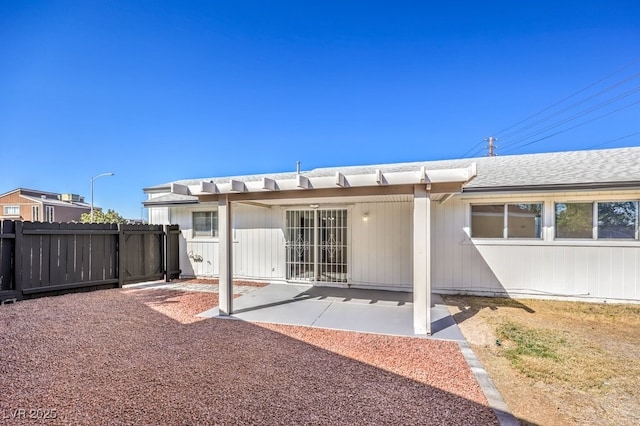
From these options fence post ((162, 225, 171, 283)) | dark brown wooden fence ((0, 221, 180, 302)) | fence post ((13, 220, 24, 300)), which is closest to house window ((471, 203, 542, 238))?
fence post ((162, 225, 171, 283))

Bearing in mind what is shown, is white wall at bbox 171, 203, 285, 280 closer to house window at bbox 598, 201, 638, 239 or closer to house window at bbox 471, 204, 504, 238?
house window at bbox 471, 204, 504, 238

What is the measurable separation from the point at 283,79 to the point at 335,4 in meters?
3.34

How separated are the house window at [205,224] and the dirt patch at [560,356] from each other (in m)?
7.66

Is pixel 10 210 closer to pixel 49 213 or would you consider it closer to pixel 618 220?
pixel 49 213

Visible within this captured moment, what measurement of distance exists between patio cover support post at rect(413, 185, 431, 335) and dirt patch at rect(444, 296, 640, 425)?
77cm

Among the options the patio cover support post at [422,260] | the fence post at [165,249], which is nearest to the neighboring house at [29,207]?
the fence post at [165,249]

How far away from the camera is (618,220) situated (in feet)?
21.4

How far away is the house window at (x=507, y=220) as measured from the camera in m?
7.02

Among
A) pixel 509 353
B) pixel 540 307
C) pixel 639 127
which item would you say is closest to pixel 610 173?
pixel 540 307

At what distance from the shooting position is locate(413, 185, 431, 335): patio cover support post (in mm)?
4559

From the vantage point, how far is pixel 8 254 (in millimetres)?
6371

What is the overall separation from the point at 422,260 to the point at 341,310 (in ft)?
7.56

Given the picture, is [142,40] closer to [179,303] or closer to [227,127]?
[227,127]

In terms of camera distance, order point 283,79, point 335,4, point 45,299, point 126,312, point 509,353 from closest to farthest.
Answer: point 509,353 → point 126,312 → point 45,299 → point 335,4 → point 283,79
